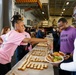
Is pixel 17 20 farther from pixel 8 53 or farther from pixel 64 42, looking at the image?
pixel 64 42

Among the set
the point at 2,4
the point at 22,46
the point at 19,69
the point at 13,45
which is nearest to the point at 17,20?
the point at 13,45

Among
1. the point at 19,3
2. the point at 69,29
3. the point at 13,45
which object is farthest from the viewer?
the point at 19,3

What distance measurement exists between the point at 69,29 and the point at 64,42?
12.6 inches

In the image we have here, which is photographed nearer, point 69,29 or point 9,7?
point 69,29

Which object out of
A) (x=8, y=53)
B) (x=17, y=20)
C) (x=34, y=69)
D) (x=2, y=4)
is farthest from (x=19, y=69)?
(x=2, y=4)

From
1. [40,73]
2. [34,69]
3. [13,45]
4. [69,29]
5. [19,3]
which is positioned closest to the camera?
[40,73]

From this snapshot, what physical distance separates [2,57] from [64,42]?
174 cm

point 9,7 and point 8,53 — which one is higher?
point 9,7

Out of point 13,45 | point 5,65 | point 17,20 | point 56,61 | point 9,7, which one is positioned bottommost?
point 5,65

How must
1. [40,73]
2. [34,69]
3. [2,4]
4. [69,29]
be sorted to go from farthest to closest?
1. [2,4]
2. [69,29]
3. [34,69]
4. [40,73]

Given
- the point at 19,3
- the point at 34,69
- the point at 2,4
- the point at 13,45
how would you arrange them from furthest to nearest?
the point at 19,3 → the point at 2,4 → the point at 13,45 → the point at 34,69

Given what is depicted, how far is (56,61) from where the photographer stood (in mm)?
2543

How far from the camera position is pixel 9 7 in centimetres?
661

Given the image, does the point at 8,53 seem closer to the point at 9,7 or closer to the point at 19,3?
the point at 9,7
